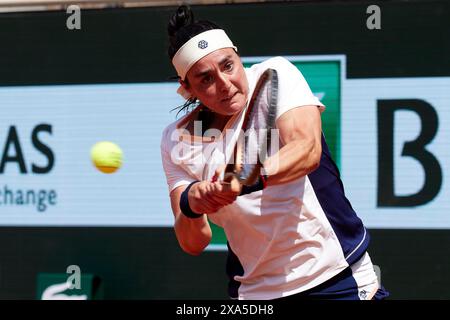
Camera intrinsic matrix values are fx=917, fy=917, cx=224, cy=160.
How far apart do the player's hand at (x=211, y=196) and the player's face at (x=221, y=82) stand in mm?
336

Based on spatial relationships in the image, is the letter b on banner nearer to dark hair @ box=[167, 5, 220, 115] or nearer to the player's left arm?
dark hair @ box=[167, 5, 220, 115]

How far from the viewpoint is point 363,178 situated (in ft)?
16.5

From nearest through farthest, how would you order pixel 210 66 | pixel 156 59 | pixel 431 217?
pixel 210 66 < pixel 431 217 < pixel 156 59

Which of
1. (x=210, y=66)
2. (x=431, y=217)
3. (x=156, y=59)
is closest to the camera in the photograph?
(x=210, y=66)

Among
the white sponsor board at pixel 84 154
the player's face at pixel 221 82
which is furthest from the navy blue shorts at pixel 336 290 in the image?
the white sponsor board at pixel 84 154

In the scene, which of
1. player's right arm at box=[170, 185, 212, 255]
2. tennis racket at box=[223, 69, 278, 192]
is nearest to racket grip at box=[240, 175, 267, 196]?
tennis racket at box=[223, 69, 278, 192]

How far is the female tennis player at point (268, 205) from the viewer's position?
9.26ft

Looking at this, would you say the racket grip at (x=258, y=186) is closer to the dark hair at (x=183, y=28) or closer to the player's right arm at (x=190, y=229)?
the player's right arm at (x=190, y=229)

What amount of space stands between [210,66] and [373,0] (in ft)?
7.82

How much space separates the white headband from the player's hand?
47 centimetres

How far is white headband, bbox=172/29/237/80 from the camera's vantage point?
9.46 ft

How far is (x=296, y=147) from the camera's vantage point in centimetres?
257

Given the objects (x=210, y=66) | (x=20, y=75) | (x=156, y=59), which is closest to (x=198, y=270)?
(x=156, y=59)
